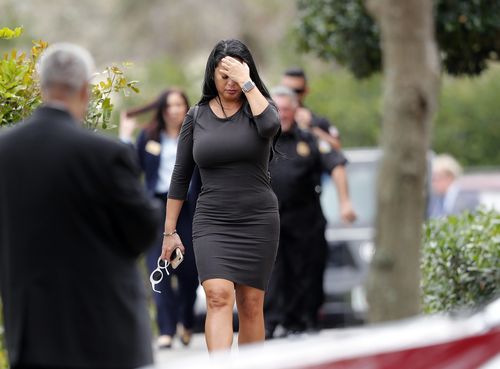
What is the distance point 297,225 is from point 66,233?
650 cm

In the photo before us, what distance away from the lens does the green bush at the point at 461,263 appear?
8.95 m

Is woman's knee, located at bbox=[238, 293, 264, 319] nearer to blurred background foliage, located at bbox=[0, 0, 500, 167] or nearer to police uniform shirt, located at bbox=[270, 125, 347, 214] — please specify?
blurred background foliage, located at bbox=[0, 0, 500, 167]

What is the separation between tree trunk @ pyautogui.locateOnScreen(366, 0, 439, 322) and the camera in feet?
27.8

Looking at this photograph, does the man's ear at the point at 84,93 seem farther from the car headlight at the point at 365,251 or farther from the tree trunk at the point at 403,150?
the car headlight at the point at 365,251

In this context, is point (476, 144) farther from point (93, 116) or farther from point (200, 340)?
point (93, 116)

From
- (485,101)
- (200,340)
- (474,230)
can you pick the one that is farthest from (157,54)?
(474,230)

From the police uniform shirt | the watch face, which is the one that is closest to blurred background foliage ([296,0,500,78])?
the police uniform shirt

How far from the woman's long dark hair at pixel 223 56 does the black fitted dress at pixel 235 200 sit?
0.38 feet

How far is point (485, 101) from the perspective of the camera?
25.5m

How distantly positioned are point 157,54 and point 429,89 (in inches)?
1293

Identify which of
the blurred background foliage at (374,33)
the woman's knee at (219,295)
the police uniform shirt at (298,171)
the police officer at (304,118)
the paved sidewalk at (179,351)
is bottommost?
the paved sidewalk at (179,351)

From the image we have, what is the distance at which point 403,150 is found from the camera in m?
8.61

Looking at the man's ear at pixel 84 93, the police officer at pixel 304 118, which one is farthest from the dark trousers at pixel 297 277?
the man's ear at pixel 84 93

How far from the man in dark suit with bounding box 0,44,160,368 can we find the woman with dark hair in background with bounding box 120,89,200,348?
5822 mm
